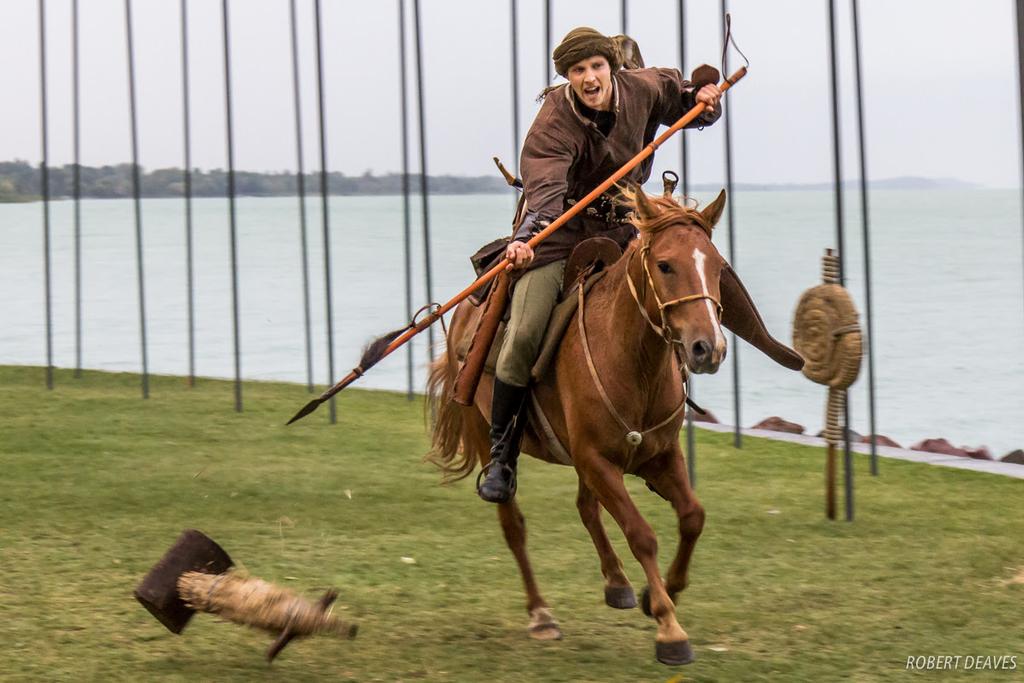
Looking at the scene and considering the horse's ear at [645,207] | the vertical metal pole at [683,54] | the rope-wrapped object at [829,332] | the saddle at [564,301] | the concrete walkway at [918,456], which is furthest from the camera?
the concrete walkway at [918,456]

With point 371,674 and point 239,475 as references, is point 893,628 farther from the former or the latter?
point 239,475

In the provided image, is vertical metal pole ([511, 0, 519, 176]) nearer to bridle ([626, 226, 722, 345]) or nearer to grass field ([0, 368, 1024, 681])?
grass field ([0, 368, 1024, 681])

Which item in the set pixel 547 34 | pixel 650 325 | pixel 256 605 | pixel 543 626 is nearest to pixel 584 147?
pixel 650 325

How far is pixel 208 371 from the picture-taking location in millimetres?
16672

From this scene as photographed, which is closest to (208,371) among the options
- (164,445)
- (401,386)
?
(401,386)

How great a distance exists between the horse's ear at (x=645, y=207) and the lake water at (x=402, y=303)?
2.40 m

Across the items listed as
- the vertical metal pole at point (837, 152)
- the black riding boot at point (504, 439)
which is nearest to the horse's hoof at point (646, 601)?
the black riding boot at point (504, 439)

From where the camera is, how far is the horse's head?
4.77 m

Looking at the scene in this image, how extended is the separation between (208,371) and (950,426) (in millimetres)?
8054

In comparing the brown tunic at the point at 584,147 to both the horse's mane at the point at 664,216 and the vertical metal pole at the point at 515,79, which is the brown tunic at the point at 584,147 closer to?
the horse's mane at the point at 664,216

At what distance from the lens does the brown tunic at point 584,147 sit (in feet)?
18.9

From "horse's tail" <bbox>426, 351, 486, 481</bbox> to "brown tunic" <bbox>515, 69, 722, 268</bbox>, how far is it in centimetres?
109

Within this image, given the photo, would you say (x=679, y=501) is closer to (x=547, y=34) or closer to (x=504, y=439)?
(x=504, y=439)

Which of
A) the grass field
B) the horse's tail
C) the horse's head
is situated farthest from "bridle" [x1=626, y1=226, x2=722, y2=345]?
the horse's tail
